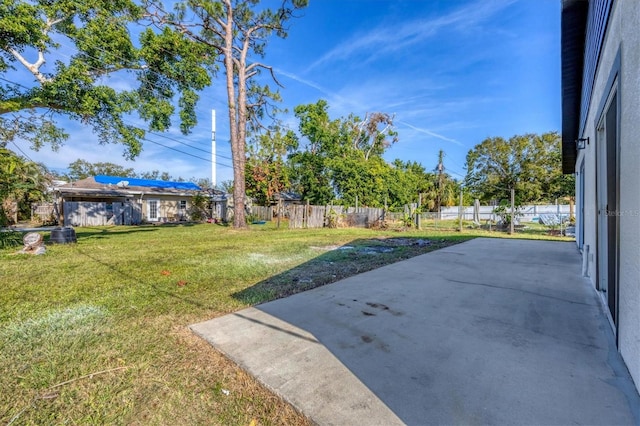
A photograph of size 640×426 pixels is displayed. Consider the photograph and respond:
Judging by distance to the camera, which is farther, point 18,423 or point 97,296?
point 97,296

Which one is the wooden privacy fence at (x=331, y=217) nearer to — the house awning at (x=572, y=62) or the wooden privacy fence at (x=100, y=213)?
the house awning at (x=572, y=62)

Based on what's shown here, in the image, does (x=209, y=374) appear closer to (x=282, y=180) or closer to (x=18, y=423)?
(x=18, y=423)

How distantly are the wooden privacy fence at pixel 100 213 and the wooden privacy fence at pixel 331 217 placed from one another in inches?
435

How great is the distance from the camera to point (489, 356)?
2141 mm

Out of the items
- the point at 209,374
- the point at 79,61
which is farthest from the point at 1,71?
the point at 209,374

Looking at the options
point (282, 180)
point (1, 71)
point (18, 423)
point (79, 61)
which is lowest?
point (18, 423)

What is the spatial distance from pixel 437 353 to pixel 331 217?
13.5 metres

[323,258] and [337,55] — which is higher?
[337,55]

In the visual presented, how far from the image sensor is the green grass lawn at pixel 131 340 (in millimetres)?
1705

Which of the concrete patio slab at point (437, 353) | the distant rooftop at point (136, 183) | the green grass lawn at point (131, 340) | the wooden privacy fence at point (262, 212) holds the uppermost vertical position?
the distant rooftop at point (136, 183)

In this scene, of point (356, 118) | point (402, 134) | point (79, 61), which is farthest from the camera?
point (402, 134)

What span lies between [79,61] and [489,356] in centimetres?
1320

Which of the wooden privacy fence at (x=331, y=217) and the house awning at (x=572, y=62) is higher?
the house awning at (x=572, y=62)

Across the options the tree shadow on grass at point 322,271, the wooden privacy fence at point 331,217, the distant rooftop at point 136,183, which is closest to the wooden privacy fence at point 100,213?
the distant rooftop at point 136,183
